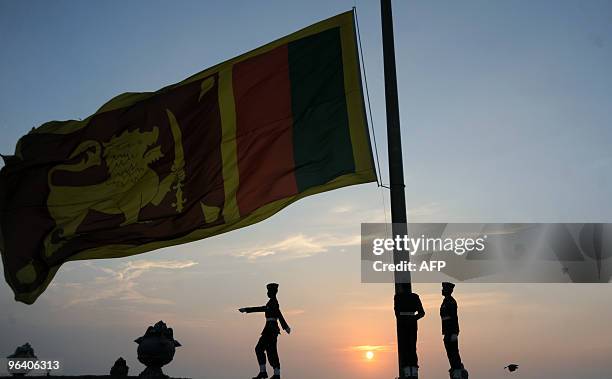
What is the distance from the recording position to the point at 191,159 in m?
13.2

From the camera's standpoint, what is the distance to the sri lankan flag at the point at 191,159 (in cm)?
1187

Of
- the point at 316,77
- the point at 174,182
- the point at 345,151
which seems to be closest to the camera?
the point at 345,151

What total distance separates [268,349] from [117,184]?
16.2 feet

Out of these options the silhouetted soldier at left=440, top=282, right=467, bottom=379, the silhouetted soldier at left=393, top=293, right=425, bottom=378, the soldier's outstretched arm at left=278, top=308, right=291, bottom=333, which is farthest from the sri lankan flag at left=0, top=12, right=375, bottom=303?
the silhouetted soldier at left=440, top=282, right=467, bottom=379

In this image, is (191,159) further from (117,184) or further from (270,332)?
(270,332)

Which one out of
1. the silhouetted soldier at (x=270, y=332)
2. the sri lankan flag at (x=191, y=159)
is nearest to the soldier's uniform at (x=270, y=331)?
the silhouetted soldier at (x=270, y=332)

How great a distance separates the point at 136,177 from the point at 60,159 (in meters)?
2.19

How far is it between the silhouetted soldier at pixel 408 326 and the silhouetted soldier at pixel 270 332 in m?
4.29

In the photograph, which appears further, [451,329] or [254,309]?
[254,309]

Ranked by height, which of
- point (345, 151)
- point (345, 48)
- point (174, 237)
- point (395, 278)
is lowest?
point (395, 278)

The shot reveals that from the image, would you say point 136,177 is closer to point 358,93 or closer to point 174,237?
point 174,237

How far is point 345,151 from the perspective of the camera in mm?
11375

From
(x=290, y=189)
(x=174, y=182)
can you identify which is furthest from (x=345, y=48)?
(x=174, y=182)

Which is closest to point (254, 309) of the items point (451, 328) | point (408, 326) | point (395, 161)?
point (451, 328)
